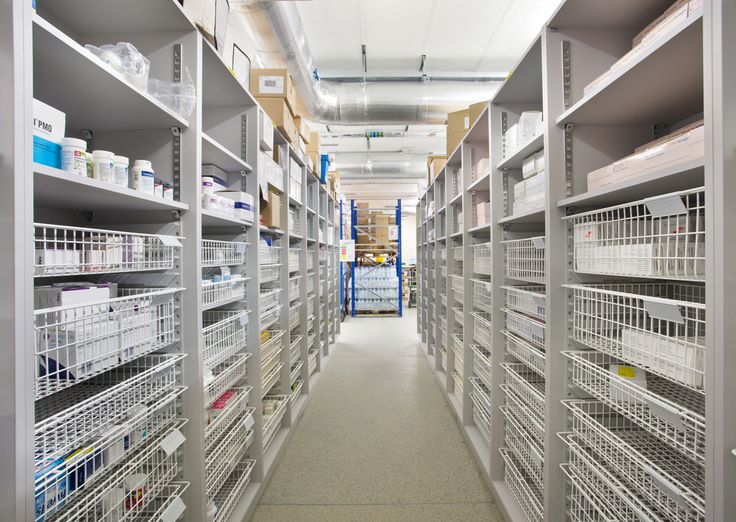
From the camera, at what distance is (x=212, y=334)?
4.87ft

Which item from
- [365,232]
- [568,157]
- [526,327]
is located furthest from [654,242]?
[365,232]

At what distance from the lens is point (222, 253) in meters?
1.63

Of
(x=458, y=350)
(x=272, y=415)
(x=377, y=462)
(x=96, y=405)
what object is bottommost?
(x=377, y=462)

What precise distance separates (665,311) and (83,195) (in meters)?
1.49

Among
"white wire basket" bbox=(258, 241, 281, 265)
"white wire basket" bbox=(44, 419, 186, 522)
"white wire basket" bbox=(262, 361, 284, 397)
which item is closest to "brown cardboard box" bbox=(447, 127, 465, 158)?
"white wire basket" bbox=(258, 241, 281, 265)

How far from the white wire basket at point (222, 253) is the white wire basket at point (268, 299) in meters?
0.31

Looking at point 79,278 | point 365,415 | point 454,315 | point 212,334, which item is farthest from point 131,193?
point 454,315

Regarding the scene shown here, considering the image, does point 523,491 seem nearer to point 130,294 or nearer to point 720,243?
Result: point 720,243

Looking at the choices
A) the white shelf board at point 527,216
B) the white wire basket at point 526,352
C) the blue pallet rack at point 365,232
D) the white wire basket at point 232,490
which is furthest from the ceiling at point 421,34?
the blue pallet rack at point 365,232

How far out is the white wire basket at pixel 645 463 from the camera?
0.83m

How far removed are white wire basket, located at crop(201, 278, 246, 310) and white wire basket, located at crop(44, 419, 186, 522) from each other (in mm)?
448

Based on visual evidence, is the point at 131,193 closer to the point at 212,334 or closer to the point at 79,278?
the point at 79,278

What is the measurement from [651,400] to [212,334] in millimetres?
1480

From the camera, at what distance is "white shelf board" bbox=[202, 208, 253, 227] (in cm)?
139
